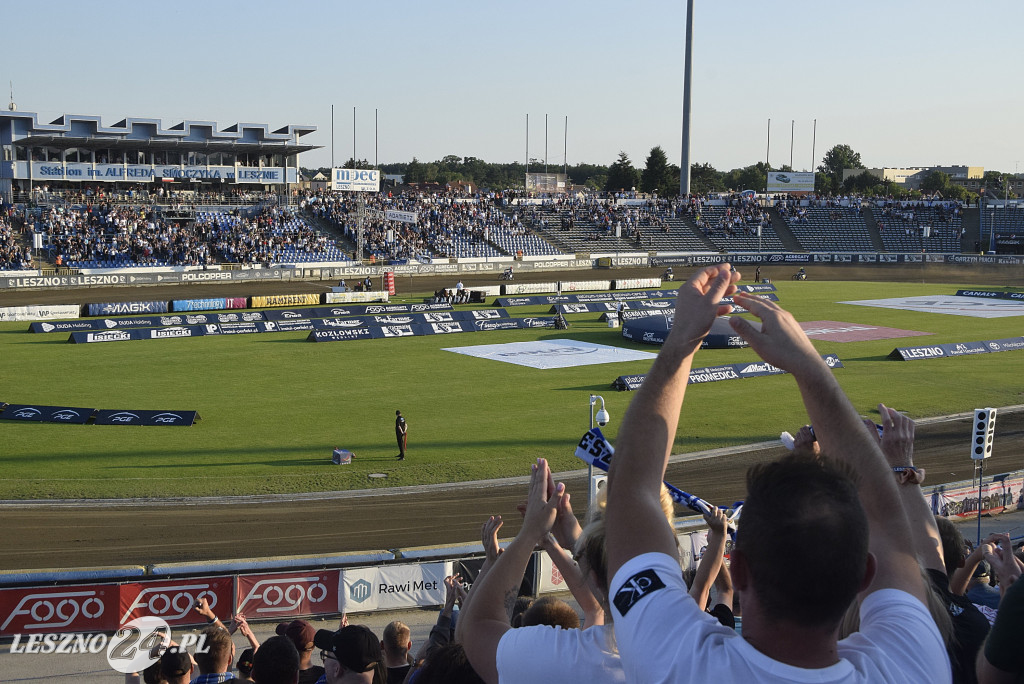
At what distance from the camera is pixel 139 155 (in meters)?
86.4

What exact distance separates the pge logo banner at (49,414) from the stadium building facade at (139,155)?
5854 centimetres

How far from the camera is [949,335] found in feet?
154

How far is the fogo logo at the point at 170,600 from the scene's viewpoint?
1277cm

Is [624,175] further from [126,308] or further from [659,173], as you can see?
[126,308]

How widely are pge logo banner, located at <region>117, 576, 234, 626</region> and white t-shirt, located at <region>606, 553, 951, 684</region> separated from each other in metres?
11.7

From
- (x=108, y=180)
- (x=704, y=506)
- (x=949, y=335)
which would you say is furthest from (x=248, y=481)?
(x=108, y=180)

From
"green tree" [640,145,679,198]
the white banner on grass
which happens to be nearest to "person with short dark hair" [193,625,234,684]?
the white banner on grass

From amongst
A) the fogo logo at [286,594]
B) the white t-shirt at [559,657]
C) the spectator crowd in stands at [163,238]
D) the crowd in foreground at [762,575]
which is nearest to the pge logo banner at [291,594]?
the fogo logo at [286,594]

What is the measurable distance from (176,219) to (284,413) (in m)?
57.3

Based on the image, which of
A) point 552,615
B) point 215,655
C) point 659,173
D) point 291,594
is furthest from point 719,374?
point 659,173

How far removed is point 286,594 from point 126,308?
41053mm

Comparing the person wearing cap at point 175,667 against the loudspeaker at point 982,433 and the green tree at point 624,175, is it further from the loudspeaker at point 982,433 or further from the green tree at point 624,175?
the green tree at point 624,175

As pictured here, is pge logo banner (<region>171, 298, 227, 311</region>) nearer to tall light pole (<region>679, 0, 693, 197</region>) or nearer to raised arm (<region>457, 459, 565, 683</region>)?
raised arm (<region>457, 459, 565, 683</region>)

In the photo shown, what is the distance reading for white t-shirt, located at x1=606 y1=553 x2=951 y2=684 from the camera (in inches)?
93.7
